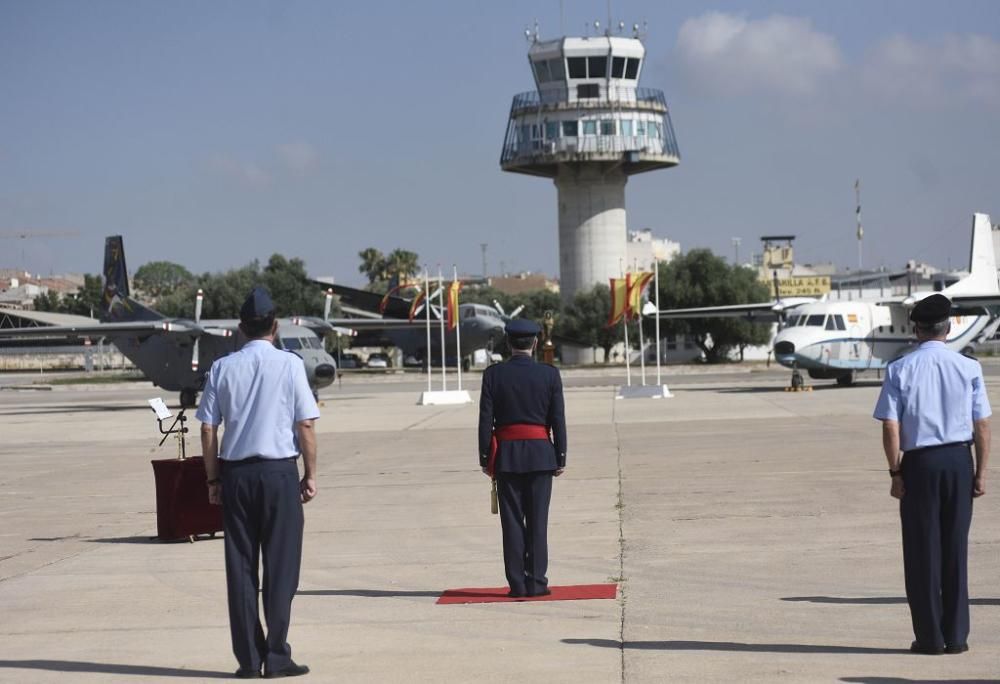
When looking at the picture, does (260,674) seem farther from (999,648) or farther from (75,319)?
(75,319)

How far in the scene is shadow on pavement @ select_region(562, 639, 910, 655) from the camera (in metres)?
7.04

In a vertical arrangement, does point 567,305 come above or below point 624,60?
below

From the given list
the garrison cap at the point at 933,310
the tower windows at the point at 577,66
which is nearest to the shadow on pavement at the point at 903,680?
the garrison cap at the point at 933,310

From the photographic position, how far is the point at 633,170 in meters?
88.3

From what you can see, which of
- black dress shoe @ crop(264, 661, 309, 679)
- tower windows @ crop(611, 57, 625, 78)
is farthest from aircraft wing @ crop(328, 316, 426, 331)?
tower windows @ crop(611, 57, 625, 78)

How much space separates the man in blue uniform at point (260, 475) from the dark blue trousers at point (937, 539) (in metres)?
3.16

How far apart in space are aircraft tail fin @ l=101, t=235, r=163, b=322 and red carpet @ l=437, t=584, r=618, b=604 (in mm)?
35351

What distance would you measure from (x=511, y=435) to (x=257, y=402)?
2368mm

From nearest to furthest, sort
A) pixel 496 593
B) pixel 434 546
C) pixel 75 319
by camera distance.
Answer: pixel 496 593 → pixel 434 546 → pixel 75 319

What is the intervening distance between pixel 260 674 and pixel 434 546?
485 centimetres

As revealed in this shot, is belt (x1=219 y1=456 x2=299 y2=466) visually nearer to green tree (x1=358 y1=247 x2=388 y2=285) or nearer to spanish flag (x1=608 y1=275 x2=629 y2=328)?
spanish flag (x1=608 y1=275 x2=629 y2=328)

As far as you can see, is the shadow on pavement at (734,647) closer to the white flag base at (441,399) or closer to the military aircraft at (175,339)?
the military aircraft at (175,339)

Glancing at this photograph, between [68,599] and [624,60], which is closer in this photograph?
[68,599]

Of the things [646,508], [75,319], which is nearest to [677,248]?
[75,319]
